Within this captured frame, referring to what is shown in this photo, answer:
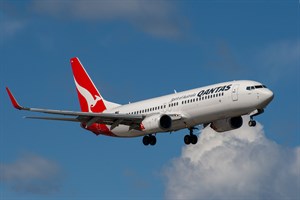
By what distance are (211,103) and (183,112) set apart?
3.26 meters

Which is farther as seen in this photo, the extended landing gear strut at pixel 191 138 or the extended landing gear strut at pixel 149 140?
the extended landing gear strut at pixel 149 140

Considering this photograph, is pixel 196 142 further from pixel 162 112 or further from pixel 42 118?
pixel 42 118

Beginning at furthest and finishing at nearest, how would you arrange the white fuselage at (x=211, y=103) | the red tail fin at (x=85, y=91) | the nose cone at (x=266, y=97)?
the red tail fin at (x=85, y=91) → the white fuselage at (x=211, y=103) → the nose cone at (x=266, y=97)

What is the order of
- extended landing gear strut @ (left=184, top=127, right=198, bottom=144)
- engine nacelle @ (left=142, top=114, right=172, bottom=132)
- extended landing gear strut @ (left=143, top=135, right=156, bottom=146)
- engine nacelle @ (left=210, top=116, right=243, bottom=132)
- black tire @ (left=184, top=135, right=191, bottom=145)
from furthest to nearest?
1. extended landing gear strut @ (left=143, top=135, right=156, bottom=146)
2. black tire @ (left=184, top=135, right=191, bottom=145)
3. extended landing gear strut @ (left=184, top=127, right=198, bottom=144)
4. engine nacelle @ (left=210, top=116, right=243, bottom=132)
5. engine nacelle @ (left=142, top=114, right=172, bottom=132)

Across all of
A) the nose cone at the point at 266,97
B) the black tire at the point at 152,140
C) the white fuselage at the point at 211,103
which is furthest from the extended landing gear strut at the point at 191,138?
the nose cone at the point at 266,97

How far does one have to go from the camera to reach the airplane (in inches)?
2923

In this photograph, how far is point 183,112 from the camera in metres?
77.7

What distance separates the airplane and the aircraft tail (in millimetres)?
2380

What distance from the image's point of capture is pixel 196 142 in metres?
82.5

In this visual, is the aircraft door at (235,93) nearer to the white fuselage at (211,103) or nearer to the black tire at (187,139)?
the white fuselage at (211,103)

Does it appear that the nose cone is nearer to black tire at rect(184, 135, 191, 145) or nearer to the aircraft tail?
black tire at rect(184, 135, 191, 145)

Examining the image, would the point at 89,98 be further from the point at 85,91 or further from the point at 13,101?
the point at 13,101

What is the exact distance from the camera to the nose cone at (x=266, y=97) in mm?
73625

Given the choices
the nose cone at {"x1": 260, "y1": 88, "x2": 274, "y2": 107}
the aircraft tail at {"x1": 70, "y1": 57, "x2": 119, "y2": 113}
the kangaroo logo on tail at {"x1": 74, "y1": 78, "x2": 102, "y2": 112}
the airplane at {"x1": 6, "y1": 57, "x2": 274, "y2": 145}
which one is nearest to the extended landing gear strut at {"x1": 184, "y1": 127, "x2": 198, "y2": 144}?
the airplane at {"x1": 6, "y1": 57, "x2": 274, "y2": 145}
